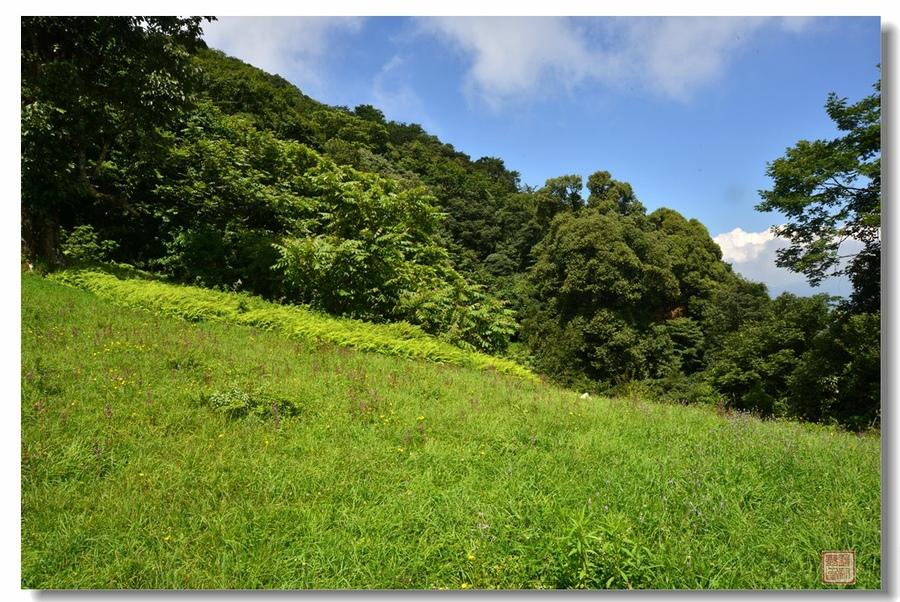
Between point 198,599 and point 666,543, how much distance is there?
297 cm

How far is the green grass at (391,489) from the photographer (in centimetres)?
287

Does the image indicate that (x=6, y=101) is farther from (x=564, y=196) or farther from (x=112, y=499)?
(x=564, y=196)

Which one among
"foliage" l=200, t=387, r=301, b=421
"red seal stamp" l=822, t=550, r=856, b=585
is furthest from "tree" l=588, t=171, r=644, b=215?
"red seal stamp" l=822, t=550, r=856, b=585

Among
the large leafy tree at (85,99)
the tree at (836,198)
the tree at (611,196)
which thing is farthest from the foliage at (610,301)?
the large leafy tree at (85,99)

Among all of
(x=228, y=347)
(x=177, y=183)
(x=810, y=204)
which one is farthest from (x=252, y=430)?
(x=177, y=183)

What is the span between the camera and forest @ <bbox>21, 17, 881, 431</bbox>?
23.1ft

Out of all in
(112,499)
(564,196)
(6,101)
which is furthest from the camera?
(564,196)

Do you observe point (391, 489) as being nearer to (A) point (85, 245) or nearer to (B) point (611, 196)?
(A) point (85, 245)

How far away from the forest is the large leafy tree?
0.14ft

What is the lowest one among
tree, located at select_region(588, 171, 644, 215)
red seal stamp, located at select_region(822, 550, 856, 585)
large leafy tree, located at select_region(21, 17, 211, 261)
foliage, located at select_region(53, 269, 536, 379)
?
red seal stamp, located at select_region(822, 550, 856, 585)

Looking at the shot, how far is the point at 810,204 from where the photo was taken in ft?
Result: 24.0

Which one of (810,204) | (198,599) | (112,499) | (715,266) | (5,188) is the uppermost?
(715,266)

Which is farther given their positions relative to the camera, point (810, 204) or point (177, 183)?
point (177, 183)

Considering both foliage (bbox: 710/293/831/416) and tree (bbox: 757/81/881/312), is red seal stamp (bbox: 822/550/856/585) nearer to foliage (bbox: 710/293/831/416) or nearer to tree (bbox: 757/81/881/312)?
tree (bbox: 757/81/881/312)
